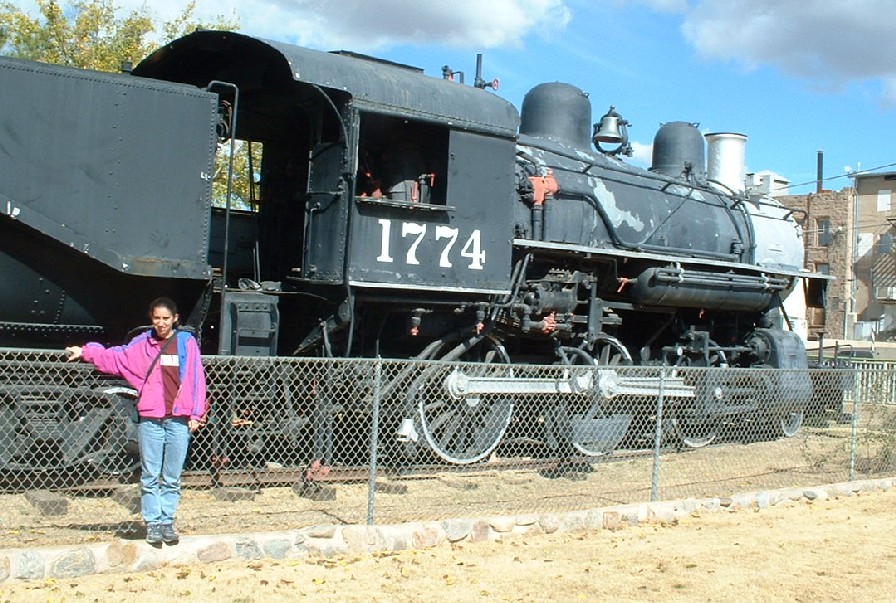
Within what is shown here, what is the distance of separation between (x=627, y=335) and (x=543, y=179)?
3372 mm

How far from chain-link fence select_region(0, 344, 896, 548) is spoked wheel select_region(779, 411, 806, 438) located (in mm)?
639

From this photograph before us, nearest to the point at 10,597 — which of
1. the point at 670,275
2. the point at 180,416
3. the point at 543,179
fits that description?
the point at 180,416

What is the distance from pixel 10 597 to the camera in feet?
16.7

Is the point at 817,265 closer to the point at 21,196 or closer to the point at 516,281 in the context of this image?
the point at 516,281

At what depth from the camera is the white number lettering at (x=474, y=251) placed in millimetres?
9102

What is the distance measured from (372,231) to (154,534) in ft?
11.4

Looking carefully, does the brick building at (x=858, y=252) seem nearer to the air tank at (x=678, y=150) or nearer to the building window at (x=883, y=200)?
the building window at (x=883, y=200)

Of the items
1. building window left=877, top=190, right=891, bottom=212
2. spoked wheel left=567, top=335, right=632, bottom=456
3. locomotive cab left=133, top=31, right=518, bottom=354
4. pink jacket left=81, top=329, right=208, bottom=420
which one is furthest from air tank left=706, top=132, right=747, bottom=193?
building window left=877, top=190, right=891, bottom=212

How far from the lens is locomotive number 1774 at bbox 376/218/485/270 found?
27.9ft

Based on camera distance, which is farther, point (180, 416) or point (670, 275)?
point (670, 275)

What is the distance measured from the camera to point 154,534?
226 inches

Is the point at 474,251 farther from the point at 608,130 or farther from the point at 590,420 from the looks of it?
the point at 608,130

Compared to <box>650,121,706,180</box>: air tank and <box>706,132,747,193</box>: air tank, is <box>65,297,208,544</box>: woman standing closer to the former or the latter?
<box>650,121,706,180</box>: air tank

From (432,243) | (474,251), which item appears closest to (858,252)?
(474,251)
